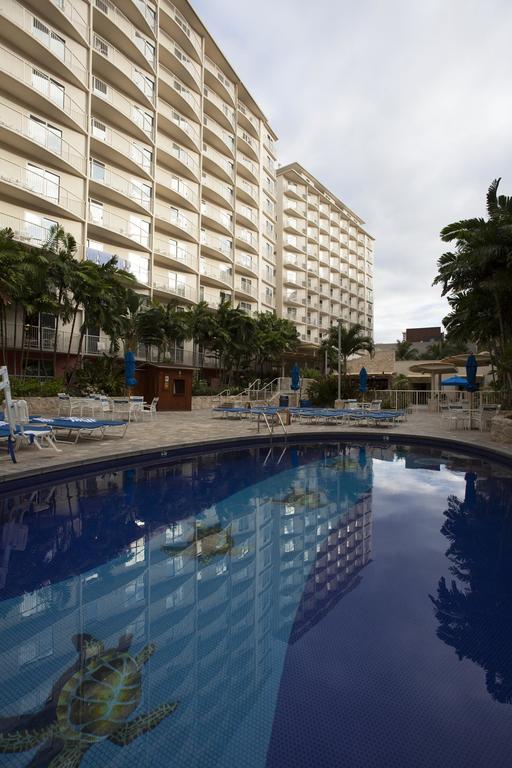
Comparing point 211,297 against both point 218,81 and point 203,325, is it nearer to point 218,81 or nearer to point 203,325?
point 203,325

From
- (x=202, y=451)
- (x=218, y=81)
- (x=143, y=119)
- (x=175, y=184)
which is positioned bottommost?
(x=202, y=451)

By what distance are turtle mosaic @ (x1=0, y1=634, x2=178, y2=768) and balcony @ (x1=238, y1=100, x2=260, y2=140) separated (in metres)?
45.7

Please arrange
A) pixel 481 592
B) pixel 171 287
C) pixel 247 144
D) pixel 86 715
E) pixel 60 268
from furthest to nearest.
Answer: pixel 247 144 < pixel 171 287 < pixel 60 268 < pixel 481 592 < pixel 86 715

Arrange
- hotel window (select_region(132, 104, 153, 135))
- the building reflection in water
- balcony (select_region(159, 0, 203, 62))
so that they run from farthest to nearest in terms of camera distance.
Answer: balcony (select_region(159, 0, 203, 62))
hotel window (select_region(132, 104, 153, 135))
the building reflection in water

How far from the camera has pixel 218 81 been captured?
116 ft

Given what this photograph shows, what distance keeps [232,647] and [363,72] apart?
71.0 feet

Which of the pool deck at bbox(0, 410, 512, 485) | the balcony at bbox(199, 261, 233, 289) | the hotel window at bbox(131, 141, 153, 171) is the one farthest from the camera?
the balcony at bbox(199, 261, 233, 289)

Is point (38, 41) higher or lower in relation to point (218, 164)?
lower

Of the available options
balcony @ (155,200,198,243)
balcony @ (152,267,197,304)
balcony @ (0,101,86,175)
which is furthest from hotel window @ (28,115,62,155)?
balcony @ (152,267,197,304)

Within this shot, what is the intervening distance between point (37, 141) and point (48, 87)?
343 cm

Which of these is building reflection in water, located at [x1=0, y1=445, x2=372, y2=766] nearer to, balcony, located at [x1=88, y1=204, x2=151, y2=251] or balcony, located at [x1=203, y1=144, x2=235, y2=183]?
balcony, located at [x1=88, y1=204, x2=151, y2=251]

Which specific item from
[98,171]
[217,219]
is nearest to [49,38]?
[98,171]

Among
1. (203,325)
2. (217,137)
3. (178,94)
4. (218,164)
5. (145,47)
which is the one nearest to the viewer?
(145,47)

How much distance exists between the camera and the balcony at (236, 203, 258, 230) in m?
38.6
